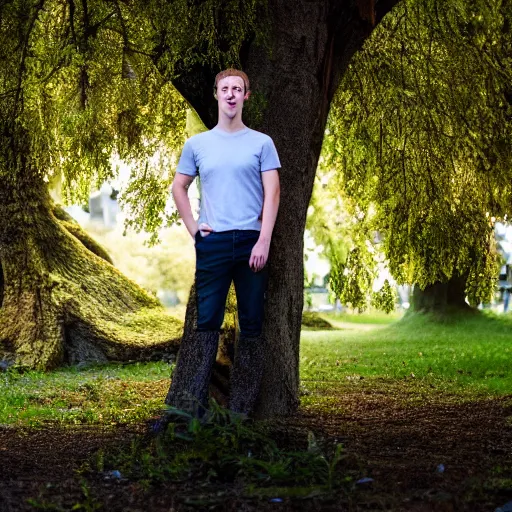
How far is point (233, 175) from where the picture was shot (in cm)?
552

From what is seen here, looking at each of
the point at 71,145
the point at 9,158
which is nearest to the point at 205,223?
the point at 9,158

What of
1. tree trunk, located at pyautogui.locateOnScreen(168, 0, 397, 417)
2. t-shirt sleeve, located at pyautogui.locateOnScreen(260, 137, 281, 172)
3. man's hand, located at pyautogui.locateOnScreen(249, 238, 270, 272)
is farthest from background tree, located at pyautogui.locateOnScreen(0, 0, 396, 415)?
man's hand, located at pyautogui.locateOnScreen(249, 238, 270, 272)

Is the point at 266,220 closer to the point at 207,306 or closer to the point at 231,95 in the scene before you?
the point at 207,306

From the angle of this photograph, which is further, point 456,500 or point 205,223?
point 205,223

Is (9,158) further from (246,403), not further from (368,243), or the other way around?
(368,243)

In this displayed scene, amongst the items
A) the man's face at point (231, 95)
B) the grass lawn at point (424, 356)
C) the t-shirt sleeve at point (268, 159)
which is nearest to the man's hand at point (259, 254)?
the t-shirt sleeve at point (268, 159)

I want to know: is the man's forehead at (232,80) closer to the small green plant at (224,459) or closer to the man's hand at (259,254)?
the man's hand at (259,254)

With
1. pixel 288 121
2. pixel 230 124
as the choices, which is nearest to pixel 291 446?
pixel 230 124

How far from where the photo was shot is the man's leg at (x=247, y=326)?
558 centimetres

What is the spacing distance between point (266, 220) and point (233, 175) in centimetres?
35

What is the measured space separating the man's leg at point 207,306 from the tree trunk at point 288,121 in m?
0.81

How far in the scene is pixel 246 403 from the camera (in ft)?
20.2

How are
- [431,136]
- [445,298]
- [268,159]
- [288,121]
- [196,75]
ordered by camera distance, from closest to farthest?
[268,159], [288,121], [196,75], [431,136], [445,298]

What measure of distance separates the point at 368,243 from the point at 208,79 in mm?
4609
